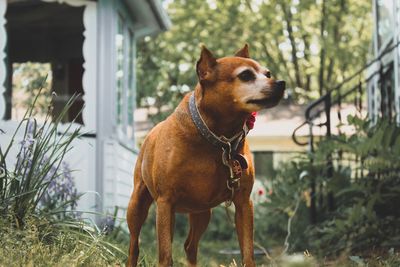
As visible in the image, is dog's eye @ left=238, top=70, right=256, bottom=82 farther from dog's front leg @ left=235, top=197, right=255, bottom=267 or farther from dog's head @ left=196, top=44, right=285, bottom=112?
dog's front leg @ left=235, top=197, right=255, bottom=267

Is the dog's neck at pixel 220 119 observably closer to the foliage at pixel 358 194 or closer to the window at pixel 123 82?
the foliage at pixel 358 194

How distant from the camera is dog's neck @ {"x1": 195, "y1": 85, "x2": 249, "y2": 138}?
11.7 feet

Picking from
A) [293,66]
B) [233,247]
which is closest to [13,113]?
[233,247]

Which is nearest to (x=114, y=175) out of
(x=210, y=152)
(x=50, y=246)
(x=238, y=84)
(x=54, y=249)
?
(x=50, y=246)

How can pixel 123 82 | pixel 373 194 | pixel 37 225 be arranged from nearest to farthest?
pixel 37 225 < pixel 373 194 < pixel 123 82

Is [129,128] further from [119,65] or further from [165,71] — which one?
[165,71]

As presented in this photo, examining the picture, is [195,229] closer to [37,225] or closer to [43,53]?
[37,225]

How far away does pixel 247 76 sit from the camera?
3.46 m

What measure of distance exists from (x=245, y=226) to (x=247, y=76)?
2.46ft

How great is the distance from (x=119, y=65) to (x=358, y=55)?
1568cm

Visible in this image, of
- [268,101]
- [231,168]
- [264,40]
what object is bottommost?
[231,168]

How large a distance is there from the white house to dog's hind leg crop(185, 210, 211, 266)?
9.80 feet

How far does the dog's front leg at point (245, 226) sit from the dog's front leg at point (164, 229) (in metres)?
0.34

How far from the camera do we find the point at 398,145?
650cm
